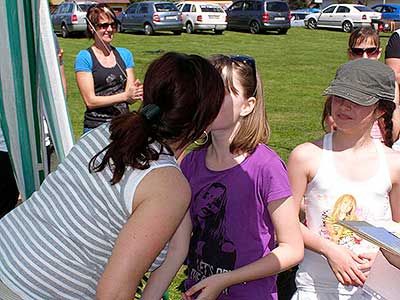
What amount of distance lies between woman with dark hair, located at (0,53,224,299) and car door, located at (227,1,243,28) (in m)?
29.0

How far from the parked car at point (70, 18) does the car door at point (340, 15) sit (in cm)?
1301

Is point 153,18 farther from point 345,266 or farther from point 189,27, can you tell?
point 345,266

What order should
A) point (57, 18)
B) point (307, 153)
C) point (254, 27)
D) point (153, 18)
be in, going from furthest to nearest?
point (254, 27) < point (153, 18) < point (57, 18) < point (307, 153)

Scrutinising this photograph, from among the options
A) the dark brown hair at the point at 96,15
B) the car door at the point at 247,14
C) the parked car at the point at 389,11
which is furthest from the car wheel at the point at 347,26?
the dark brown hair at the point at 96,15

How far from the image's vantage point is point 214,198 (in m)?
2.28

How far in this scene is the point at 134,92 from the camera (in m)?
4.52

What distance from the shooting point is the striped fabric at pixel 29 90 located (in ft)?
9.01

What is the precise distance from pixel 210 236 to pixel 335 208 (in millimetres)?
507

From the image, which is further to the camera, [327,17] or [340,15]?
[327,17]

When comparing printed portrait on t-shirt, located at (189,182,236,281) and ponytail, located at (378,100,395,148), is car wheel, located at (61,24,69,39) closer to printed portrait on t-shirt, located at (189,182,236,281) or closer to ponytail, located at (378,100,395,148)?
ponytail, located at (378,100,395,148)

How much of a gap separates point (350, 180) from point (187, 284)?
72 cm

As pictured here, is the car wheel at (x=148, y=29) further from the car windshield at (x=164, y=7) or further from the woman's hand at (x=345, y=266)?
the woman's hand at (x=345, y=266)

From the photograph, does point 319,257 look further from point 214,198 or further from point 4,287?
point 4,287

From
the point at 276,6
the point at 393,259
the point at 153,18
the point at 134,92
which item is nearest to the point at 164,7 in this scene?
the point at 153,18
